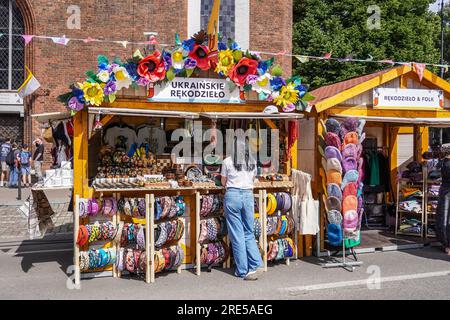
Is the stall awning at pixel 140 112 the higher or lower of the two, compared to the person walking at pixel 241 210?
higher

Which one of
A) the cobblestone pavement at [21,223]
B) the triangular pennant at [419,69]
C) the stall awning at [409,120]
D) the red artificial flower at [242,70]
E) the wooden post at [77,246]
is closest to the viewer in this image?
the wooden post at [77,246]

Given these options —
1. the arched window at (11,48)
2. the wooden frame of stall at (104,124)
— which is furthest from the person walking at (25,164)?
the wooden frame of stall at (104,124)

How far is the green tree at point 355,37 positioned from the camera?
72.5ft

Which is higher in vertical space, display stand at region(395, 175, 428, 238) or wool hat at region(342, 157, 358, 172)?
wool hat at region(342, 157, 358, 172)

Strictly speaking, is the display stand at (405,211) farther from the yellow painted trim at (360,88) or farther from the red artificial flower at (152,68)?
the red artificial flower at (152,68)

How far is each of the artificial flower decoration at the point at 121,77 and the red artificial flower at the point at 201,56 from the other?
0.96m

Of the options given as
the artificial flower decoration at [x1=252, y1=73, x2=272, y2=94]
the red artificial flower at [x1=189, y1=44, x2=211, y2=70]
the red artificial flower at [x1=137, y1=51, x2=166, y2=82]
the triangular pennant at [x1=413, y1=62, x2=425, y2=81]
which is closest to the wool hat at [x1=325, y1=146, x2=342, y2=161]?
the artificial flower decoration at [x1=252, y1=73, x2=272, y2=94]

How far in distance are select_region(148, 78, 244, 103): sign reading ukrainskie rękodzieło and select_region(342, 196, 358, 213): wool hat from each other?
2.17 meters

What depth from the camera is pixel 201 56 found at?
7.01 m

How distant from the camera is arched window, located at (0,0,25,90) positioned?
18.9m

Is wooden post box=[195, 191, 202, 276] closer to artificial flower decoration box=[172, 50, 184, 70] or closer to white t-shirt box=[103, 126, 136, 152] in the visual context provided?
white t-shirt box=[103, 126, 136, 152]

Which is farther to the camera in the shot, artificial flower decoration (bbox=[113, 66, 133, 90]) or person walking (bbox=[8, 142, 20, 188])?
person walking (bbox=[8, 142, 20, 188])

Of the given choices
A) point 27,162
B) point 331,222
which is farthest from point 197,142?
point 27,162

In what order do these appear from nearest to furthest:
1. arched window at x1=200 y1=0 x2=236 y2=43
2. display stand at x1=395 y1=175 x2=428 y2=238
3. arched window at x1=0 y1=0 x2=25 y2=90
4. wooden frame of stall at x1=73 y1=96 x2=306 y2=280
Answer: wooden frame of stall at x1=73 y1=96 x2=306 y2=280
display stand at x1=395 y1=175 x2=428 y2=238
arched window at x1=0 y1=0 x2=25 y2=90
arched window at x1=200 y1=0 x2=236 y2=43
